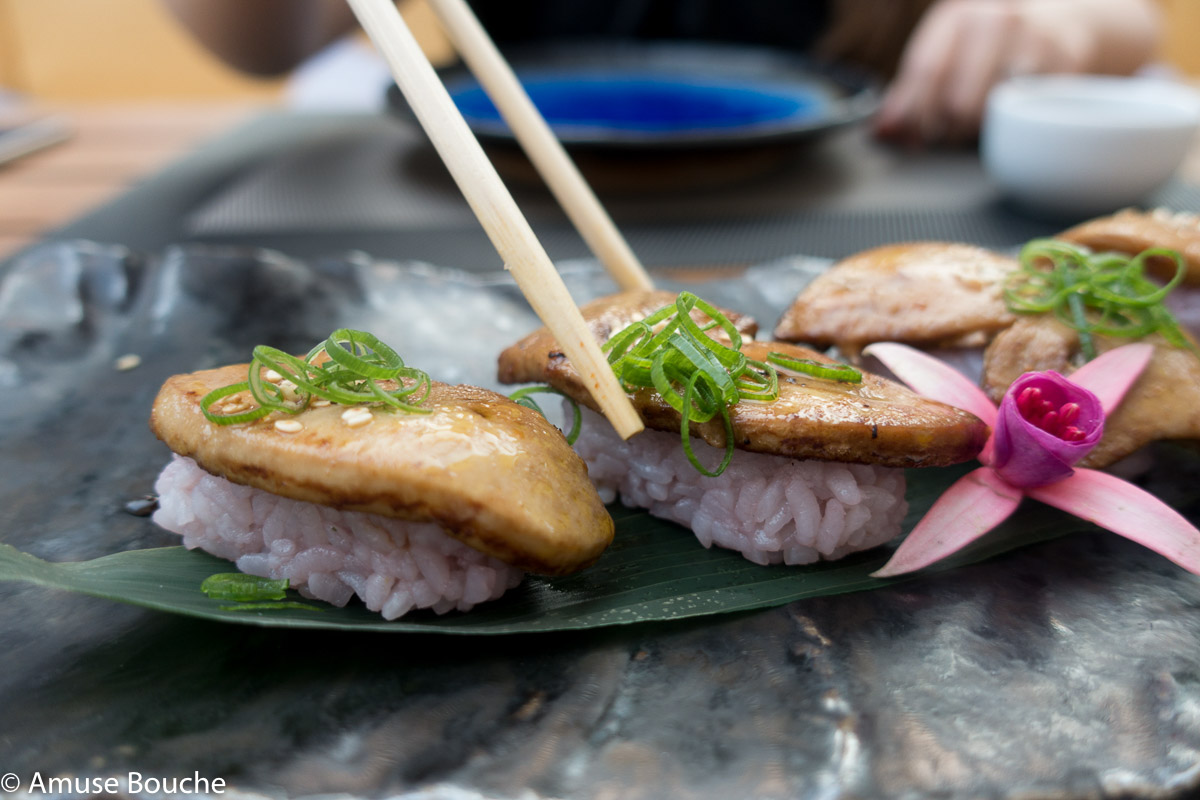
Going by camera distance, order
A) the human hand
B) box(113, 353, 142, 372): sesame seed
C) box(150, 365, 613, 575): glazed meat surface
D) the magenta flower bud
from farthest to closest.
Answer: the human hand → box(113, 353, 142, 372): sesame seed → the magenta flower bud → box(150, 365, 613, 575): glazed meat surface

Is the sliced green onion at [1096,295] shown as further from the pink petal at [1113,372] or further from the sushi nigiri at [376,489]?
the sushi nigiri at [376,489]

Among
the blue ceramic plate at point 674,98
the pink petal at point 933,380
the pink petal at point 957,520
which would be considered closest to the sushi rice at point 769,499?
the pink petal at point 957,520

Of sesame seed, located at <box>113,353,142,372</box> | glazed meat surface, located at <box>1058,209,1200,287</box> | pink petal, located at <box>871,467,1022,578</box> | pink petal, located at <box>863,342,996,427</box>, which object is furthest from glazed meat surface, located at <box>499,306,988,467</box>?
sesame seed, located at <box>113,353,142,372</box>

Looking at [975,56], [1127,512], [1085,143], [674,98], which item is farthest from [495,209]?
[975,56]

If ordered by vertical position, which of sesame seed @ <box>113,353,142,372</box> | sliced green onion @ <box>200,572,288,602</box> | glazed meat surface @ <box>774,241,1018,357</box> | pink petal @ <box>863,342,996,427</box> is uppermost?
glazed meat surface @ <box>774,241,1018,357</box>

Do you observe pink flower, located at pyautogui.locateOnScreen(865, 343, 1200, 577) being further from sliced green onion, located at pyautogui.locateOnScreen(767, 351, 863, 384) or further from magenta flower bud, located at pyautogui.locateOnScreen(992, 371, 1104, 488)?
sliced green onion, located at pyautogui.locateOnScreen(767, 351, 863, 384)

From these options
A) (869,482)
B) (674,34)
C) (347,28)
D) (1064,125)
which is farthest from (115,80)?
(869,482)
